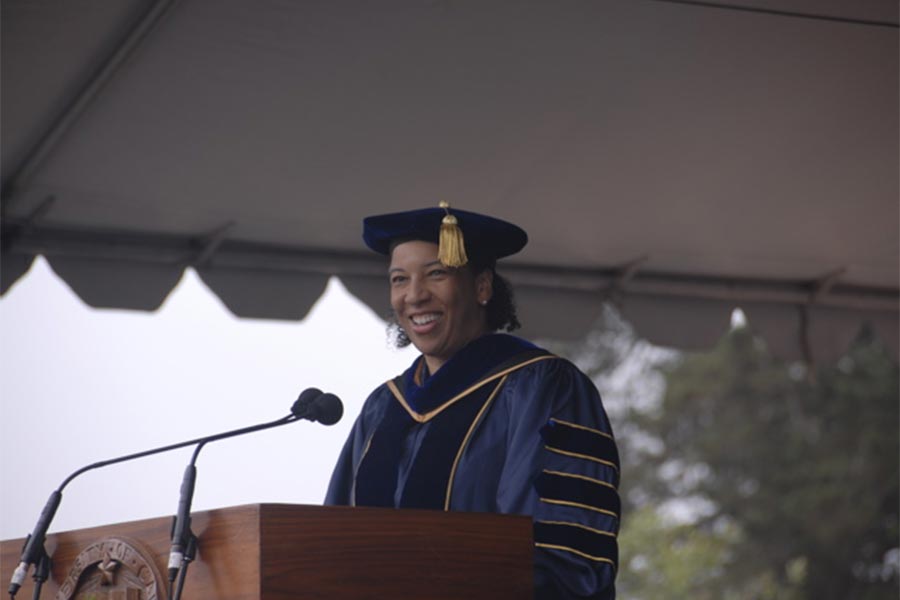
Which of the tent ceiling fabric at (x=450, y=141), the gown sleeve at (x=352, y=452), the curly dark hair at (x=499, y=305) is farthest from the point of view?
the tent ceiling fabric at (x=450, y=141)

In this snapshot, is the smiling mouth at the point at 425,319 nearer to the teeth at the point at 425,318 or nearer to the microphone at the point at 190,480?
the teeth at the point at 425,318

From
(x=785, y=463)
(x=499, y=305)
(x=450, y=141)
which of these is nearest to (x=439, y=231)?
(x=499, y=305)

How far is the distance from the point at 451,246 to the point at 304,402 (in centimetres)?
66

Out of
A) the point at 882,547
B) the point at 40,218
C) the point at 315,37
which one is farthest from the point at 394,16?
the point at 882,547

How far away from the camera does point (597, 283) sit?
Result: 5.71 metres

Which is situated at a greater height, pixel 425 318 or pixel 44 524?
pixel 425 318

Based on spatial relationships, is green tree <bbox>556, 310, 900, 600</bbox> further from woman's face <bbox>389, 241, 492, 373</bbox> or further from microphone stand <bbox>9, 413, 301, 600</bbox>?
microphone stand <bbox>9, 413, 301, 600</bbox>

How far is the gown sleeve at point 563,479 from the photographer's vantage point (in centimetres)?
289

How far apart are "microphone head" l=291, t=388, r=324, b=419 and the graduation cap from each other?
0.60 meters

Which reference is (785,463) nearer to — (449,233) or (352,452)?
(352,452)

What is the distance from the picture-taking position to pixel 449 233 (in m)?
3.28

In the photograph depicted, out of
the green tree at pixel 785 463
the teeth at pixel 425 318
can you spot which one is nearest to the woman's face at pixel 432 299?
the teeth at pixel 425 318

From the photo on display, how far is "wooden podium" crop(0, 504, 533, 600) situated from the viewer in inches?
91.0

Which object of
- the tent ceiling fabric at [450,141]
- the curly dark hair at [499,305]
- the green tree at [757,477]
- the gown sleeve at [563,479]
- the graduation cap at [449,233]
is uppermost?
the green tree at [757,477]
